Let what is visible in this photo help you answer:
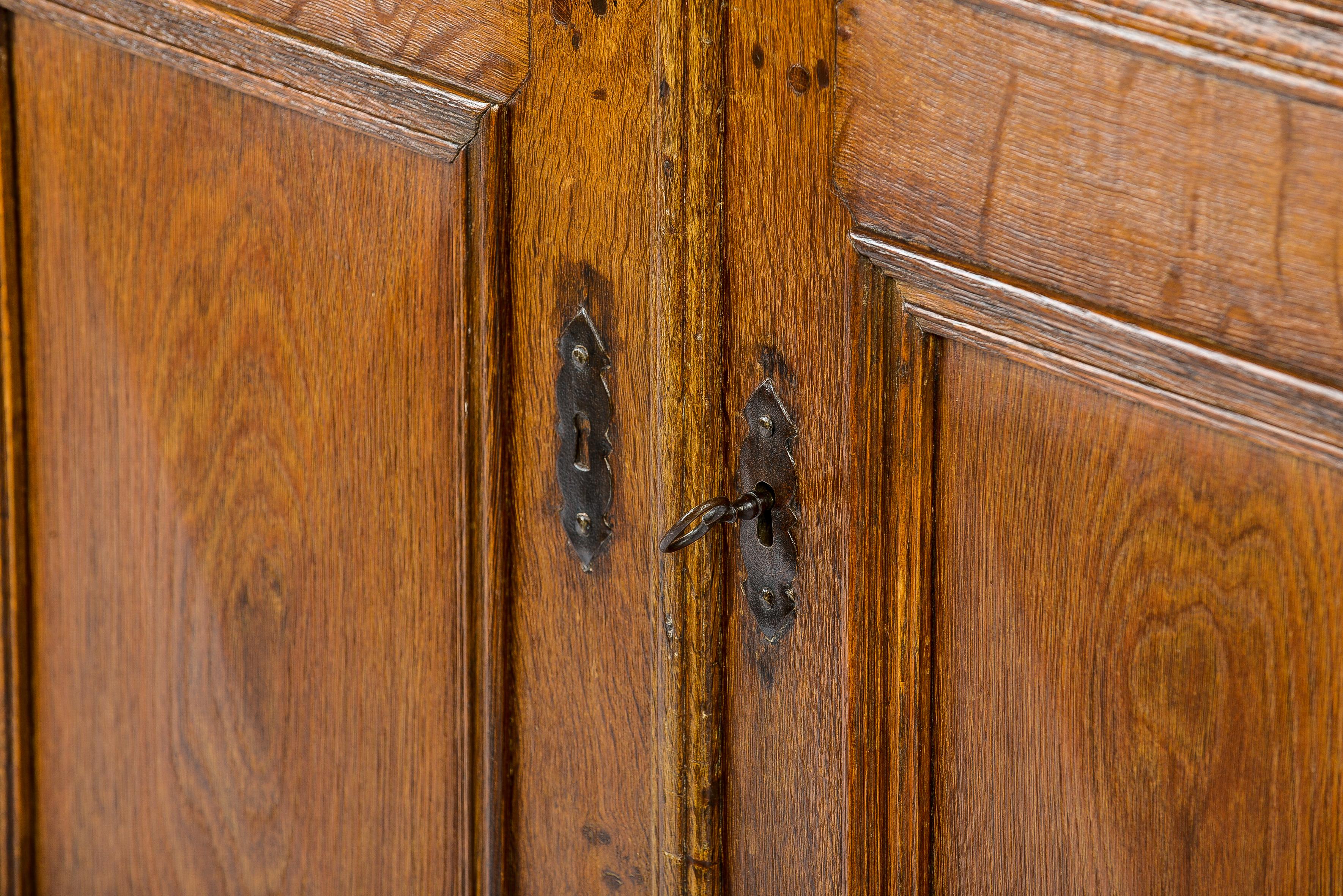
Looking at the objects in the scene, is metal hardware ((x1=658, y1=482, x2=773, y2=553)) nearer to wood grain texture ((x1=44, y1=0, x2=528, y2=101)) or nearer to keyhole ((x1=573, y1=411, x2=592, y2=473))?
keyhole ((x1=573, y1=411, x2=592, y2=473))

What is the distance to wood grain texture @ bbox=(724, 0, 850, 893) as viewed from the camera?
0.77m

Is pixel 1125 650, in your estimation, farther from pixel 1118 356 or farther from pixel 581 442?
pixel 581 442

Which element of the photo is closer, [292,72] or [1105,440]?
[1105,440]

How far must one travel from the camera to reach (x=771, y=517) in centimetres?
83

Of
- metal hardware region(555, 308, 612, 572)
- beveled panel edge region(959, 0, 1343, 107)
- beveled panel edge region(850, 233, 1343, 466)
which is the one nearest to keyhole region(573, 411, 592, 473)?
A: metal hardware region(555, 308, 612, 572)

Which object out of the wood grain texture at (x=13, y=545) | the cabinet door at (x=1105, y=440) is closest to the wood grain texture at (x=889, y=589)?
the cabinet door at (x=1105, y=440)

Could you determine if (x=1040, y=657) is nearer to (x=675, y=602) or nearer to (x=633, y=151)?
(x=675, y=602)

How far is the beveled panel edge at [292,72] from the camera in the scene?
0.90 m

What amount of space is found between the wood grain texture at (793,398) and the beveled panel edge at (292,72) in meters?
0.18

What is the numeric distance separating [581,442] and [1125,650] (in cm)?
34

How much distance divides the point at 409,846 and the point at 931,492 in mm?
474

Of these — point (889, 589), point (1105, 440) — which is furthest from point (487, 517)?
point (1105, 440)

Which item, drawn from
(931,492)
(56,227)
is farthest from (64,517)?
(931,492)

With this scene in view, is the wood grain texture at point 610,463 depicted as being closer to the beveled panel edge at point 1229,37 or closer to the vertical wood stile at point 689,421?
the vertical wood stile at point 689,421
